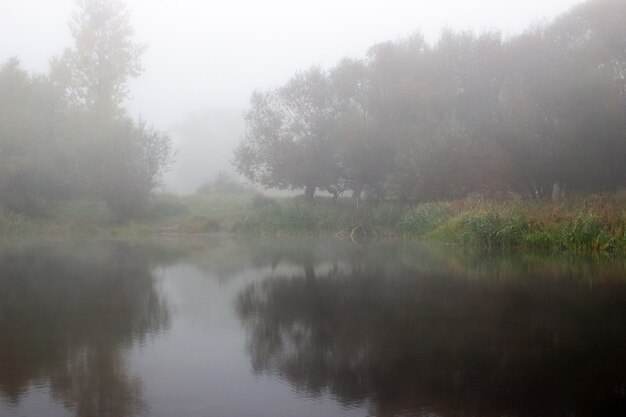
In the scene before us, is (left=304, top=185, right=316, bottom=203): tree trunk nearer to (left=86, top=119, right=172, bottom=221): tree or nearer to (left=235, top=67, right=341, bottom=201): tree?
(left=235, top=67, right=341, bottom=201): tree

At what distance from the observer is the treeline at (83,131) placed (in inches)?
1416

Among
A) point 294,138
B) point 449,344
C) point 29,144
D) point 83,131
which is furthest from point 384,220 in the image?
point 449,344

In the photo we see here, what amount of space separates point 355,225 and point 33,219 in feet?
60.0

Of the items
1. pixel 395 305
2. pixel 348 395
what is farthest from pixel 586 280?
pixel 348 395

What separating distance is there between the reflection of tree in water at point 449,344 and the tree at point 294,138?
87.0ft

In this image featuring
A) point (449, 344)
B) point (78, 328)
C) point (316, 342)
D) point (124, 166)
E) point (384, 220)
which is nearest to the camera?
point (449, 344)

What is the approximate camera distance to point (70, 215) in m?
37.7

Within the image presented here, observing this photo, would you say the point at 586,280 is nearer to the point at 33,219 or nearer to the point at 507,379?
the point at 507,379

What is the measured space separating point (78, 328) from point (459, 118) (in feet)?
104

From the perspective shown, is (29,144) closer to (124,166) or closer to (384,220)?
(124,166)

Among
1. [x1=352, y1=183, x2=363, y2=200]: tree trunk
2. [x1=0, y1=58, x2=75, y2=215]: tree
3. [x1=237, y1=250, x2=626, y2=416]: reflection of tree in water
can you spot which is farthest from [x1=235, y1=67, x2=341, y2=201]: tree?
[x1=237, y1=250, x2=626, y2=416]: reflection of tree in water

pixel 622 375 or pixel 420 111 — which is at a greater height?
pixel 420 111

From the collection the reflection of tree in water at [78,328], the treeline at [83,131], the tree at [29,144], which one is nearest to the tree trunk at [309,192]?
the treeline at [83,131]

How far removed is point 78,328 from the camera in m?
9.05
